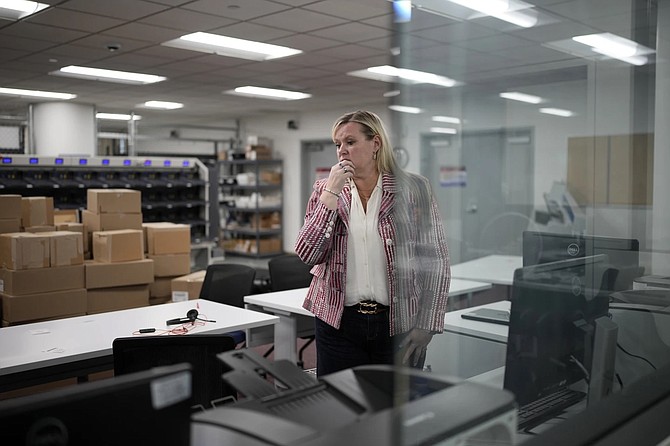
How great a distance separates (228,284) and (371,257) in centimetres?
225

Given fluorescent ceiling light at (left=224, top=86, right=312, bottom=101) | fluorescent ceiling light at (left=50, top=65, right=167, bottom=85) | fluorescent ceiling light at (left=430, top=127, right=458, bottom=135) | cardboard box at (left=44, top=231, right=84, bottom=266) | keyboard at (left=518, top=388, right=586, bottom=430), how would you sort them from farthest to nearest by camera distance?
1. fluorescent ceiling light at (left=224, top=86, right=312, bottom=101)
2. fluorescent ceiling light at (left=50, top=65, right=167, bottom=85)
3. cardboard box at (left=44, top=231, right=84, bottom=266)
4. fluorescent ceiling light at (left=430, top=127, right=458, bottom=135)
5. keyboard at (left=518, top=388, right=586, bottom=430)

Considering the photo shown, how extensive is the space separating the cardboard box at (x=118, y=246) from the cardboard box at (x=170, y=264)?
31 centimetres

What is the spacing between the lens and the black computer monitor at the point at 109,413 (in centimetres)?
90

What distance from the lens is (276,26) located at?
5.23 m

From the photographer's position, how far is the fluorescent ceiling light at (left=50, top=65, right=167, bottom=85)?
24.0 ft

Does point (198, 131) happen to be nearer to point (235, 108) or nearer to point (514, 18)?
point (235, 108)

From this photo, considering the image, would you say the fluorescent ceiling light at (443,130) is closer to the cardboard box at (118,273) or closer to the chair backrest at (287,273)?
the chair backrest at (287,273)

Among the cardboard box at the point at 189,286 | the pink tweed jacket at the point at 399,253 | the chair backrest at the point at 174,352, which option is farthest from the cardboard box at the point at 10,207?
the pink tweed jacket at the point at 399,253

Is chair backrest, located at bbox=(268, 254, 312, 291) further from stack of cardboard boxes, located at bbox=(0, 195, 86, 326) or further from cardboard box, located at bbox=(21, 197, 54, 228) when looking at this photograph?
cardboard box, located at bbox=(21, 197, 54, 228)

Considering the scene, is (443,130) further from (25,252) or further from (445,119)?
(25,252)

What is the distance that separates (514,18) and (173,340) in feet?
5.29

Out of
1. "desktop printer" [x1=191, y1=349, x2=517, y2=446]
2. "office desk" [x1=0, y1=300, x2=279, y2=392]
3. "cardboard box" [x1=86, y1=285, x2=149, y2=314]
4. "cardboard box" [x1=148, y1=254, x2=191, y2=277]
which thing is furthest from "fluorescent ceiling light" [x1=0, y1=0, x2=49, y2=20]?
"desktop printer" [x1=191, y1=349, x2=517, y2=446]

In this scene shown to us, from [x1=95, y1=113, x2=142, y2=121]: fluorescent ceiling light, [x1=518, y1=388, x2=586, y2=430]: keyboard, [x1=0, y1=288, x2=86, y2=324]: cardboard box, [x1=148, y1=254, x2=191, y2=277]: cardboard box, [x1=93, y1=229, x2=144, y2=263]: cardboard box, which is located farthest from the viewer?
[x1=95, y1=113, x2=142, y2=121]: fluorescent ceiling light

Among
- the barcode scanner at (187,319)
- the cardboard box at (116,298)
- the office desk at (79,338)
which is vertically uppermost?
the barcode scanner at (187,319)
